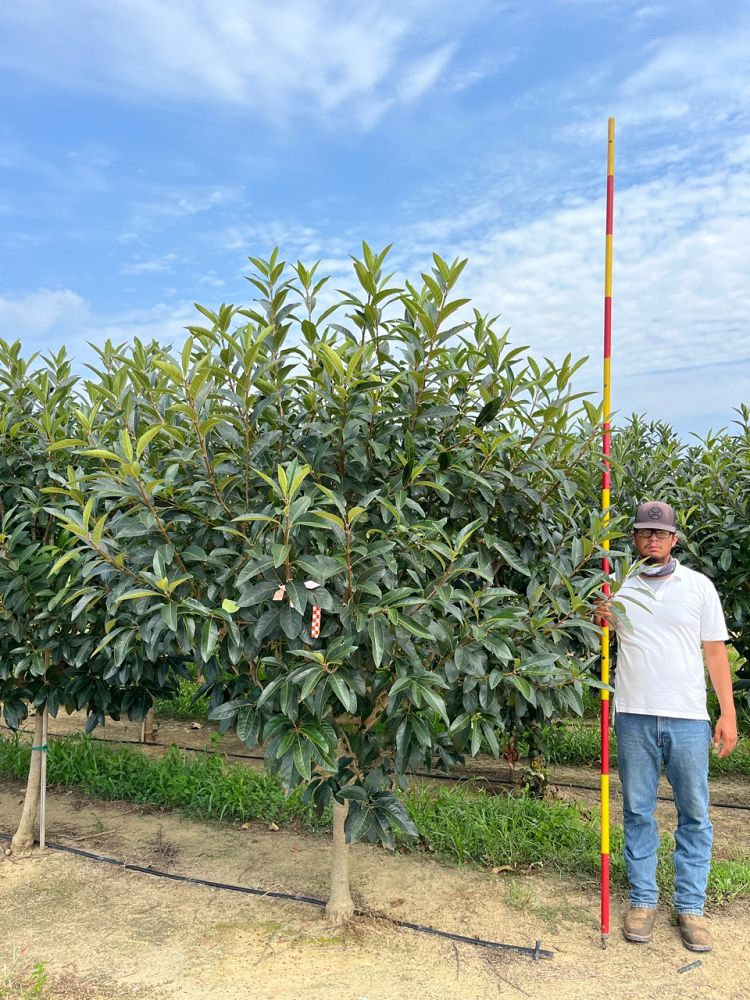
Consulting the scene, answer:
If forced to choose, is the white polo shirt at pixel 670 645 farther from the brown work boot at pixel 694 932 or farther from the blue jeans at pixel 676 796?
the brown work boot at pixel 694 932

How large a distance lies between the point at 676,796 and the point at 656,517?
1.31 m

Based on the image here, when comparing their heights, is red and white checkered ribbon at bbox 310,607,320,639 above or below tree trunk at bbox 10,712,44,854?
above

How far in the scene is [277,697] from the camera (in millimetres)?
3400

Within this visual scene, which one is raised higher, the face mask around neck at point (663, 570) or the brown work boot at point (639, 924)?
the face mask around neck at point (663, 570)

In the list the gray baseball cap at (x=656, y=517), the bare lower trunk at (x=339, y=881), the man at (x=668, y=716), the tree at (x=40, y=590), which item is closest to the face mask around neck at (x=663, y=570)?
the man at (x=668, y=716)

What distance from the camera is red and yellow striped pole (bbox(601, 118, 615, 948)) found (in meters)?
3.67

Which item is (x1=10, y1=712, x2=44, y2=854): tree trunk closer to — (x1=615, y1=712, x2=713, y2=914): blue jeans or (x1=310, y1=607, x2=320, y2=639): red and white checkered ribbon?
(x1=310, y1=607, x2=320, y2=639): red and white checkered ribbon

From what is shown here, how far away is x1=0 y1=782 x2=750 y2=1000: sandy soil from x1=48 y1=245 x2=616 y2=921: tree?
62 centimetres

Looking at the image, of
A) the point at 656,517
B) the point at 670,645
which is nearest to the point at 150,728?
the point at 670,645

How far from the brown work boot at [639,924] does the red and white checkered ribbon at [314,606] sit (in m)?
2.08

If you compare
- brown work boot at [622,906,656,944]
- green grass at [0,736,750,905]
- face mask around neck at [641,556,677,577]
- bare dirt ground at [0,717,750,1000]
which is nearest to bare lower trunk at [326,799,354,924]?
bare dirt ground at [0,717,750,1000]

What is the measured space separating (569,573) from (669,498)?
295 cm

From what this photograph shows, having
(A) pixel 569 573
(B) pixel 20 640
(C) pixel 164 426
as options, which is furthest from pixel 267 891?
(C) pixel 164 426

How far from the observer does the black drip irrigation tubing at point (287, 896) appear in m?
3.66
